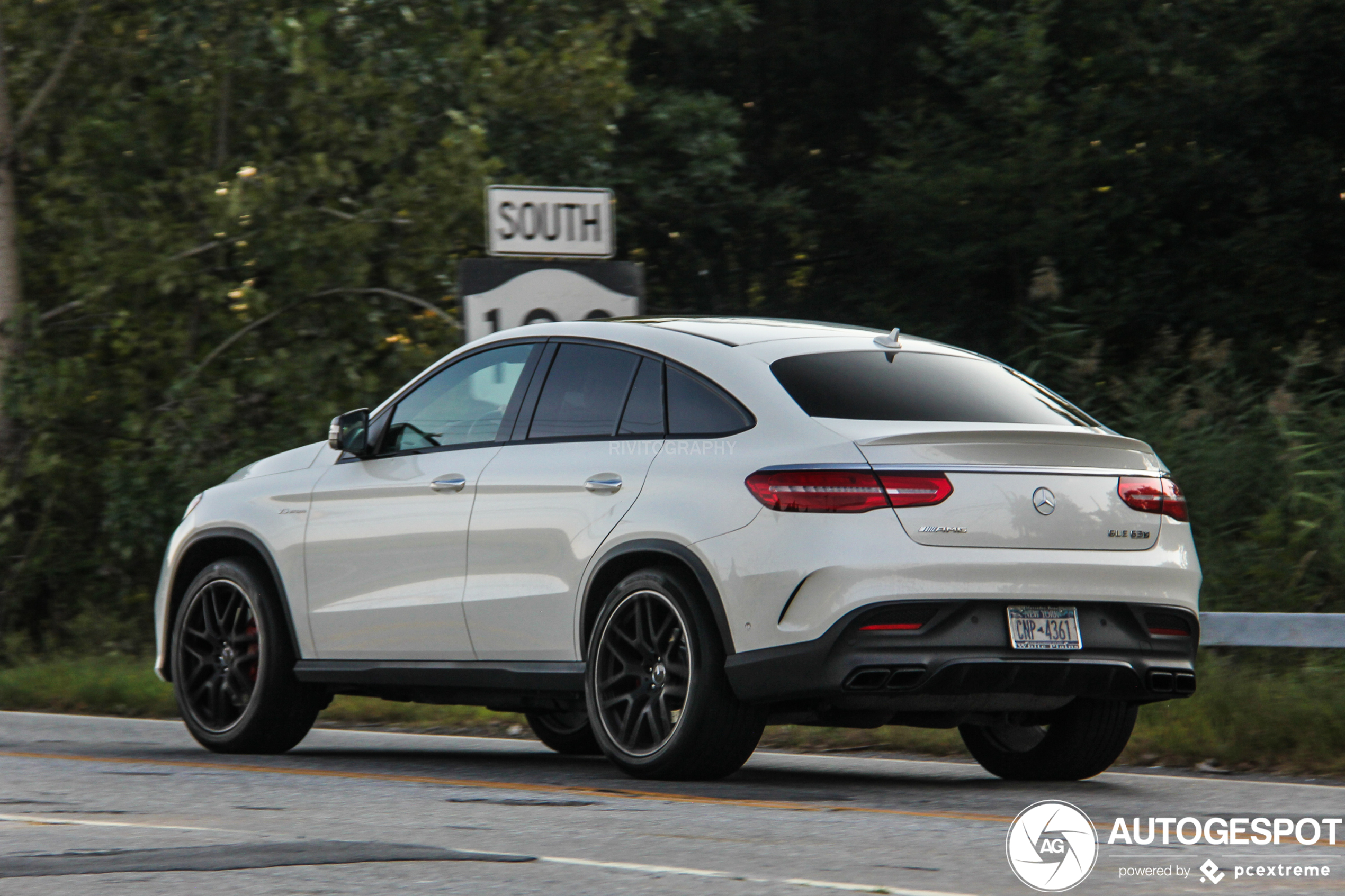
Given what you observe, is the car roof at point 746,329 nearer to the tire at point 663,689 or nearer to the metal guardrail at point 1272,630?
the tire at point 663,689

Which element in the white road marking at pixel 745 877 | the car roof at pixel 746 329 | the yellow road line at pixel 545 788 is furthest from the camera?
the car roof at pixel 746 329

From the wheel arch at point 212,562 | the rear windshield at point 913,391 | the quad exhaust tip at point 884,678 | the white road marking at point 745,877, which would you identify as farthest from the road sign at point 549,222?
the white road marking at point 745,877

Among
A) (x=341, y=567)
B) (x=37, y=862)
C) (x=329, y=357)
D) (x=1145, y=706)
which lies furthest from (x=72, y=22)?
(x=37, y=862)

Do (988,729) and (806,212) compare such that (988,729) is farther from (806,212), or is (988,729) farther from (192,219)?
(806,212)

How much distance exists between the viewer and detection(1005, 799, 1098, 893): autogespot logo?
17.7 feet

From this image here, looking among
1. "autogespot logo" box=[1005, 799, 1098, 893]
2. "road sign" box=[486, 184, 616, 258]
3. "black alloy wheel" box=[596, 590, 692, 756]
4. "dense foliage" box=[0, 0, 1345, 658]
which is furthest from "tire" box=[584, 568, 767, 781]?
"dense foliage" box=[0, 0, 1345, 658]

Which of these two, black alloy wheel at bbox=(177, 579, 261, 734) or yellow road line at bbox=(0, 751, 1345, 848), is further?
black alloy wheel at bbox=(177, 579, 261, 734)

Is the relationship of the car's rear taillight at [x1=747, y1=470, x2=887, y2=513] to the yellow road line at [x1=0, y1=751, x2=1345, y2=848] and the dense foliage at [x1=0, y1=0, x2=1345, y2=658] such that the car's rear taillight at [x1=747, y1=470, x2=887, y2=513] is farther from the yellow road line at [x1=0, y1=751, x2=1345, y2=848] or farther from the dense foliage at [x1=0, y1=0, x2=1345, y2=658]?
the dense foliage at [x1=0, y1=0, x2=1345, y2=658]

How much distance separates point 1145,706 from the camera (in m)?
9.77

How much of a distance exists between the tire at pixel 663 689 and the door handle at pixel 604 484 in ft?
1.09

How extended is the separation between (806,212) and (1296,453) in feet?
39.7

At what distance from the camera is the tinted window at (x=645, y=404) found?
785cm

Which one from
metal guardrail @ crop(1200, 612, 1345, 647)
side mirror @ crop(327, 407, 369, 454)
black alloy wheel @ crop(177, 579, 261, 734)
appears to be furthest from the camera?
black alloy wheel @ crop(177, 579, 261, 734)

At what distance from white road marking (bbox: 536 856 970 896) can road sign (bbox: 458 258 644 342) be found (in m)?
5.85
